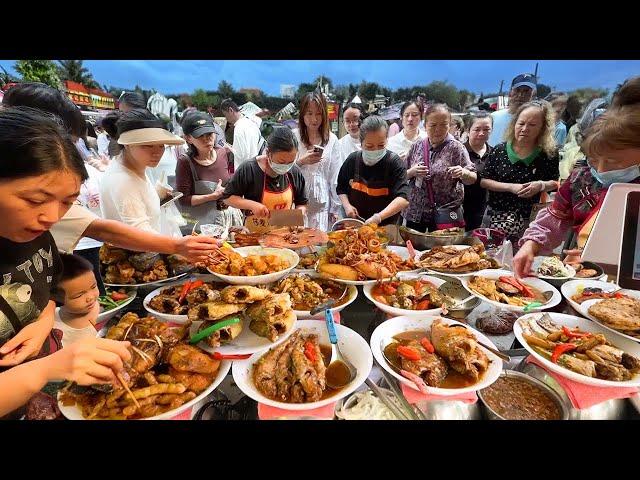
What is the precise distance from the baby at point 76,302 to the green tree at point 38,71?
84 cm

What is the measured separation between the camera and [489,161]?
3459mm

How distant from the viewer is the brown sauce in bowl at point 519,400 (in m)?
1.60

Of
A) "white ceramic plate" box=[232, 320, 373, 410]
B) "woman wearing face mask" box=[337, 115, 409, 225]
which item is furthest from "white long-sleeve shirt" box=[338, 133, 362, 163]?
"white ceramic plate" box=[232, 320, 373, 410]

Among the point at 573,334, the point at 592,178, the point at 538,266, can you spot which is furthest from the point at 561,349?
the point at 592,178

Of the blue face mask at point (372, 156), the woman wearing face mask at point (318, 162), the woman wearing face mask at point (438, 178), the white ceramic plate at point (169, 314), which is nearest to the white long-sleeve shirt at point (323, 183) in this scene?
the woman wearing face mask at point (318, 162)

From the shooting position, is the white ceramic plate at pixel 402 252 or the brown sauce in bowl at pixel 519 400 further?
the white ceramic plate at pixel 402 252

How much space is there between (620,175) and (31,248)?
3.15 meters

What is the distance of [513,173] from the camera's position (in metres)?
3.30

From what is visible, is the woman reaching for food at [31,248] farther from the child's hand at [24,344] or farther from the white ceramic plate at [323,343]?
the white ceramic plate at [323,343]

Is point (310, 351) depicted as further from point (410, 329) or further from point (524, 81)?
point (524, 81)

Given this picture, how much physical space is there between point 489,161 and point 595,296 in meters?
1.80

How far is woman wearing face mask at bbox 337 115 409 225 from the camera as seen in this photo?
3.71 metres
